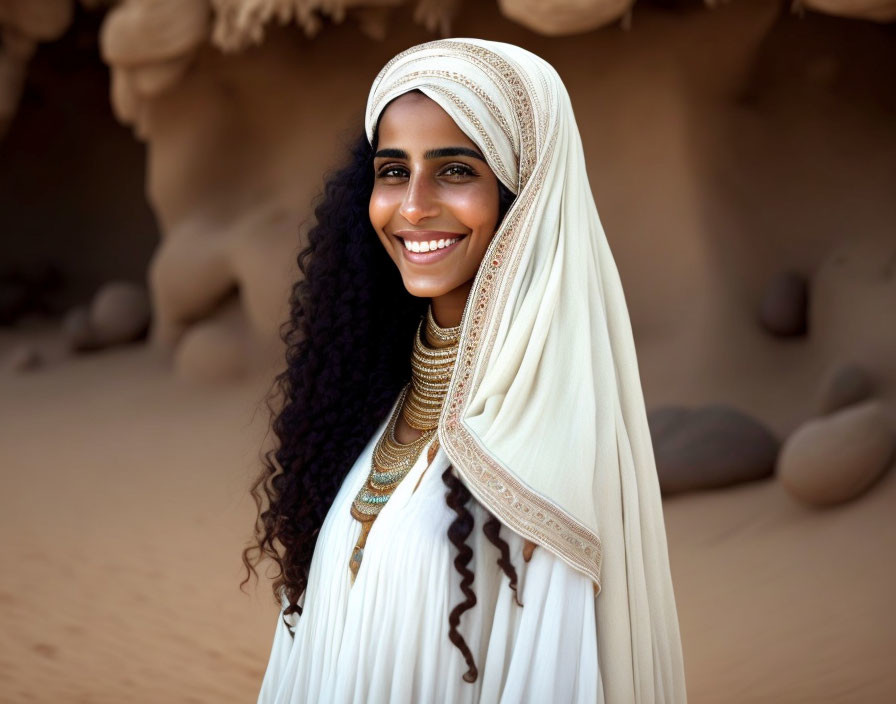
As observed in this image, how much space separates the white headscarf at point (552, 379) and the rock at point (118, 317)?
307 inches

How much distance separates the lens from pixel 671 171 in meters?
7.18

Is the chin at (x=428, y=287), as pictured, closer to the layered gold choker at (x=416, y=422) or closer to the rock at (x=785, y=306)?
the layered gold choker at (x=416, y=422)

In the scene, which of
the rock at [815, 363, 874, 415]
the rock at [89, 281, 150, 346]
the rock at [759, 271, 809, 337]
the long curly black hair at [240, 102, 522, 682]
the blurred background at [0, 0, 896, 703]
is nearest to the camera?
the long curly black hair at [240, 102, 522, 682]

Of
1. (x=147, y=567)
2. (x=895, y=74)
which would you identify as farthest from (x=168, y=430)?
(x=895, y=74)

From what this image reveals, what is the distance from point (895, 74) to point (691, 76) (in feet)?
4.28

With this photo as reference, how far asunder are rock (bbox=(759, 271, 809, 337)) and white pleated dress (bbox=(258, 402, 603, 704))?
5.13m

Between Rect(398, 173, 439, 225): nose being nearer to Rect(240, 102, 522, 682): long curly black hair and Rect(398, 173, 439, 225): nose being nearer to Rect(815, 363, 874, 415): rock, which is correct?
Rect(240, 102, 522, 682): long curly black hair

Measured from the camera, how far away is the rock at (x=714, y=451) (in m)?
6.20

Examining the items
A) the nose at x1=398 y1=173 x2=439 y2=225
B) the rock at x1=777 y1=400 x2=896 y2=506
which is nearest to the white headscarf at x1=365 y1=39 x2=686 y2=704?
the nose at x1=398 y1=173 x2=439 y2=225

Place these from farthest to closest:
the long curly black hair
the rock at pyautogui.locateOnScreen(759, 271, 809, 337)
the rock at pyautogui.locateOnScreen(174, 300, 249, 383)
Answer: the rock at pyautogui.locateOnScreen(174, 300, 249, 383) < the rock at pyautogui.locateOnScreen(759, 271, 809, 337) < the long curly black hair

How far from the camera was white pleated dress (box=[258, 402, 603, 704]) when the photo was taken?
194cm

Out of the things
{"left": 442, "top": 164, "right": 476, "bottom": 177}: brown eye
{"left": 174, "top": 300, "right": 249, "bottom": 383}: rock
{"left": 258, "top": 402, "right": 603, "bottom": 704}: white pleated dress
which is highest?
{"left": 174, "top": 300, "right": 249, "bottom": 383}: rock

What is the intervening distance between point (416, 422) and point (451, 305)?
24cm

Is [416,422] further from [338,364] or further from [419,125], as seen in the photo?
[419,125]
